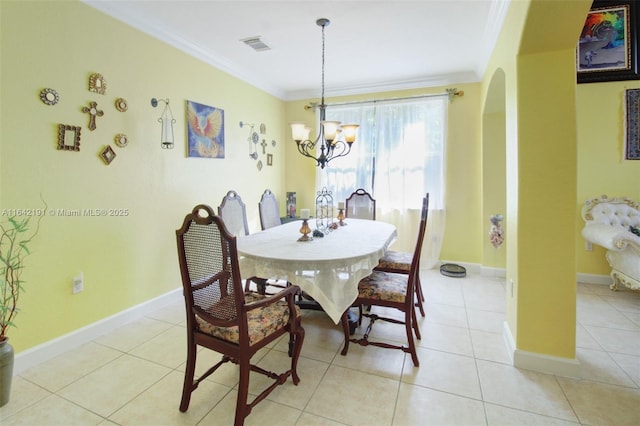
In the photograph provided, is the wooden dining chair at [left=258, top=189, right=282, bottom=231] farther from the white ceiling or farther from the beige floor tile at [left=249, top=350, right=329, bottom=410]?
the white ceiling

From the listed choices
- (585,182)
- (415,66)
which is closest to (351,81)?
(415,66)

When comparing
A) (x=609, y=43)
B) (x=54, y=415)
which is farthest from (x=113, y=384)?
(x=609, y=43)

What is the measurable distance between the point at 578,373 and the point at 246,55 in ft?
12.8

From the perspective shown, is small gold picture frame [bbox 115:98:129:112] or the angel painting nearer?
small gold picture frame [bbox 115:98:129:112]

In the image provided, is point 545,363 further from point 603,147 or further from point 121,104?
point 121,104

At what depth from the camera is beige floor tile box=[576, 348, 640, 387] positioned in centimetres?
189

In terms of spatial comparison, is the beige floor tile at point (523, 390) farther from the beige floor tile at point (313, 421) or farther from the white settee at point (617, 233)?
the white settee at point (617, 233)

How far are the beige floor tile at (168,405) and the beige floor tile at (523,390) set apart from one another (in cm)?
155

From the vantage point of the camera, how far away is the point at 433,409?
1673mm

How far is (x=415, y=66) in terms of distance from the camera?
148 inches

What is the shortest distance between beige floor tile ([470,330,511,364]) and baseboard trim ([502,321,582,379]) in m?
0.09

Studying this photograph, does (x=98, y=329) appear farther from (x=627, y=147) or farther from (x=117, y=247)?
(x=627, y=147)

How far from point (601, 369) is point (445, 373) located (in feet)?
3.29

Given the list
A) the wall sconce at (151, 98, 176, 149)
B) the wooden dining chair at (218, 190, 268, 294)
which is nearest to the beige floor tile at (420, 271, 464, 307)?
the wooden dining chair at (218, 190, 268, 294)
